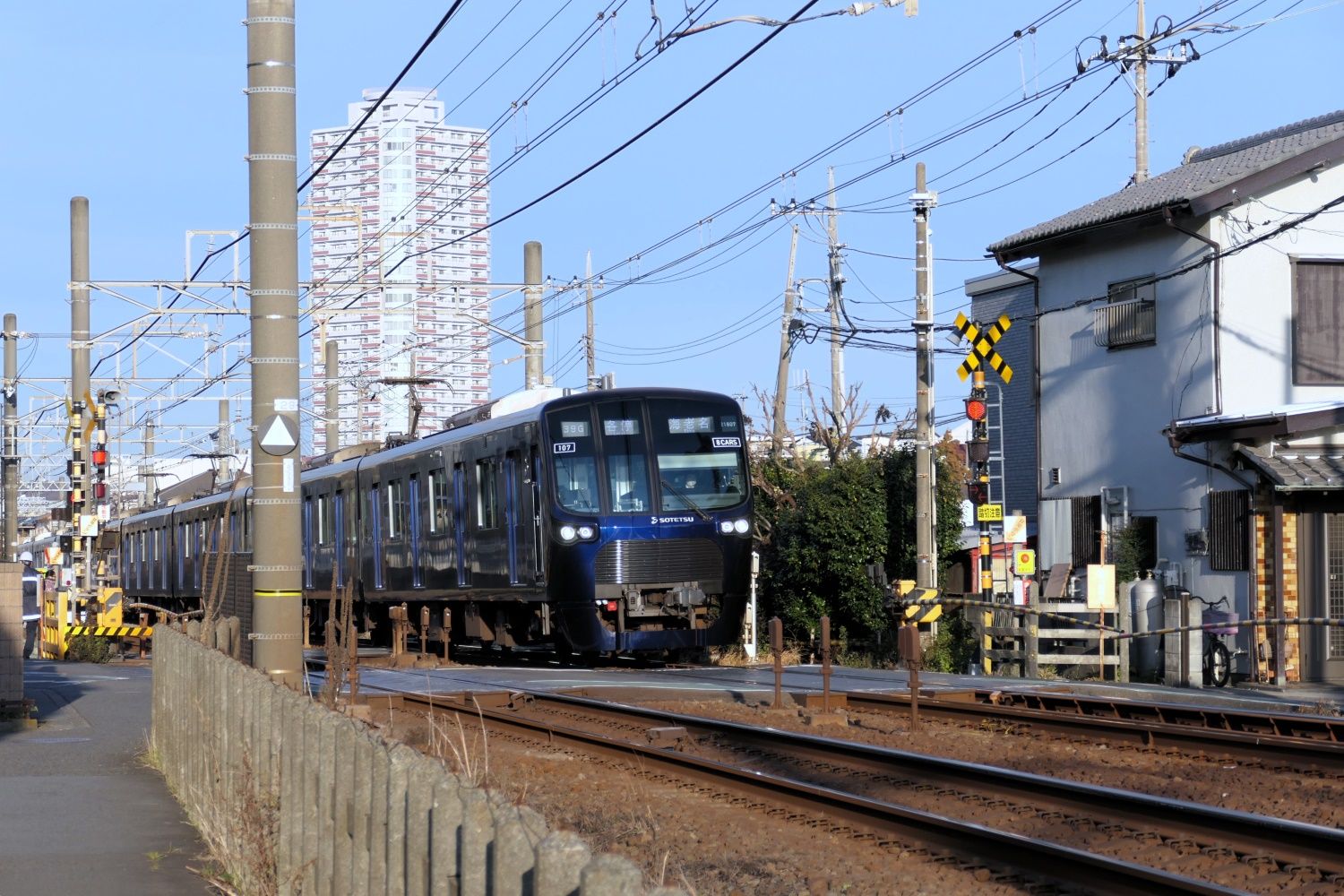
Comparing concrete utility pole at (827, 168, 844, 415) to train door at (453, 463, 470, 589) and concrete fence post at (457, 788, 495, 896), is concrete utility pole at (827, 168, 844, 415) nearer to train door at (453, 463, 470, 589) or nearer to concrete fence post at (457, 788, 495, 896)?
train door at (453, 463, 470, 589)

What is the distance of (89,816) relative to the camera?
29.9 feet

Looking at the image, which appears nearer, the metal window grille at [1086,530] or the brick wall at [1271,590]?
the brick wall at [1271,590]

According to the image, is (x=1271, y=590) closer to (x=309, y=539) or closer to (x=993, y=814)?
(x=993, y=814)

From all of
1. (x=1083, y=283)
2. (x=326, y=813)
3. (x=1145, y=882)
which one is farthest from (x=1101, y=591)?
(x=326, y=813)

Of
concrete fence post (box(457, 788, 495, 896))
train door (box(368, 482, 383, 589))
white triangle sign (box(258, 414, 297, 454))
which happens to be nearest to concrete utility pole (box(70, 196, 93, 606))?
train door (box(368, 482, 383, 589))

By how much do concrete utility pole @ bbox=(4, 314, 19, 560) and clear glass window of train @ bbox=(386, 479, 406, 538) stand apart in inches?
554

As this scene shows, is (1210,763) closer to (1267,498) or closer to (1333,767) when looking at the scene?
(1333,767)

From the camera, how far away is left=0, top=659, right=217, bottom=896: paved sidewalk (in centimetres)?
741

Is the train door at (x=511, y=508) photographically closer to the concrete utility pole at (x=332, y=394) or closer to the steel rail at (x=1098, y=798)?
the steel rail at (x=1098, y=798)

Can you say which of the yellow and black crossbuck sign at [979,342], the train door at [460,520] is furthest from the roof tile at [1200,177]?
the train door at [460,520]

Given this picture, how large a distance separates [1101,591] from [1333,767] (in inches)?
392

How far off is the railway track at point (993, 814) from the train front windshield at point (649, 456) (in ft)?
22.1

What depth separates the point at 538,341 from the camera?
30.5 m

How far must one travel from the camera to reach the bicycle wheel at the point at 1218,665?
1988 centimetres
